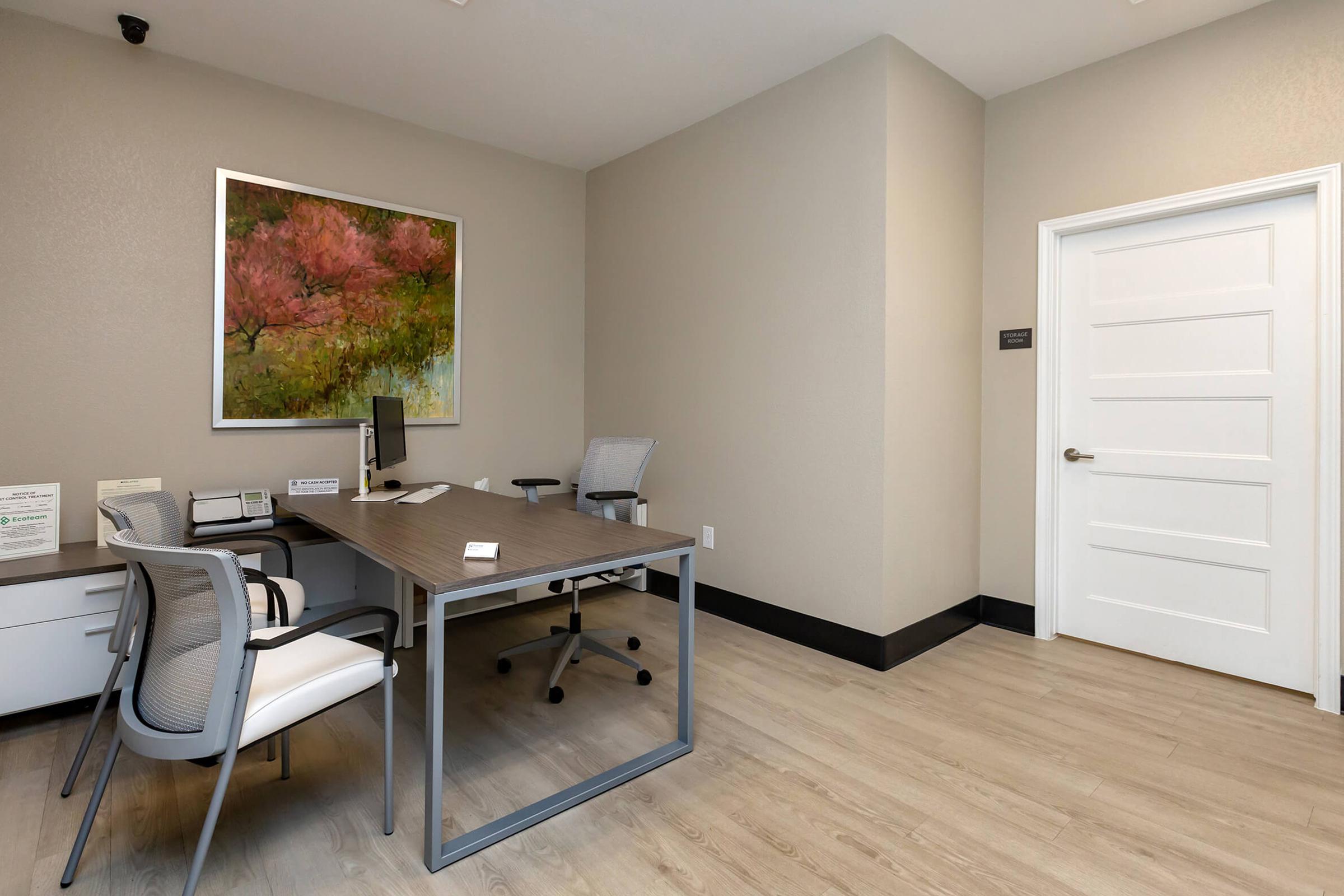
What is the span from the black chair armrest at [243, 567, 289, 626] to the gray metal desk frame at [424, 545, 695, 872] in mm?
545

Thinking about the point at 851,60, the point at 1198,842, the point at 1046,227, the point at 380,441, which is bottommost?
the point at 1198,842

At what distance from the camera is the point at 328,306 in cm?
360

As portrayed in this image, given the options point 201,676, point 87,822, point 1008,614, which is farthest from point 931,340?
point 87,822

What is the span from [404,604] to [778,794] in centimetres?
205

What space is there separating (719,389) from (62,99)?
329cm

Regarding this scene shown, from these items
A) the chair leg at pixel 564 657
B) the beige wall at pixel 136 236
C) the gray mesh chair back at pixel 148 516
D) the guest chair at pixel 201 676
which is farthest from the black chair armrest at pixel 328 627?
the beige wall at pixel 136 236

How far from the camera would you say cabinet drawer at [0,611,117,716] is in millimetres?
2348

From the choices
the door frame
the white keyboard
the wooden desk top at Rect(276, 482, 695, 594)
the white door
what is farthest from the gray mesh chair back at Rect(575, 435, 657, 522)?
the door frame

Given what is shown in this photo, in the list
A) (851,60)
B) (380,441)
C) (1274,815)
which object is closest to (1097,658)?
(1274,815)

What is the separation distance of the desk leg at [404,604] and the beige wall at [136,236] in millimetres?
846

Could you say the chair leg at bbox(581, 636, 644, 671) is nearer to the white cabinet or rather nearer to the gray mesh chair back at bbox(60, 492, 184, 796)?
Answer: the gray mesh chair back at bbox(60, 492, 184, 796)

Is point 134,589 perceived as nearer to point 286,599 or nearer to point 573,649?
point 286,599

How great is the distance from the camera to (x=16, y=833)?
183 centimetres

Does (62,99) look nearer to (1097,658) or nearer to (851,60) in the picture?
(851,60)
